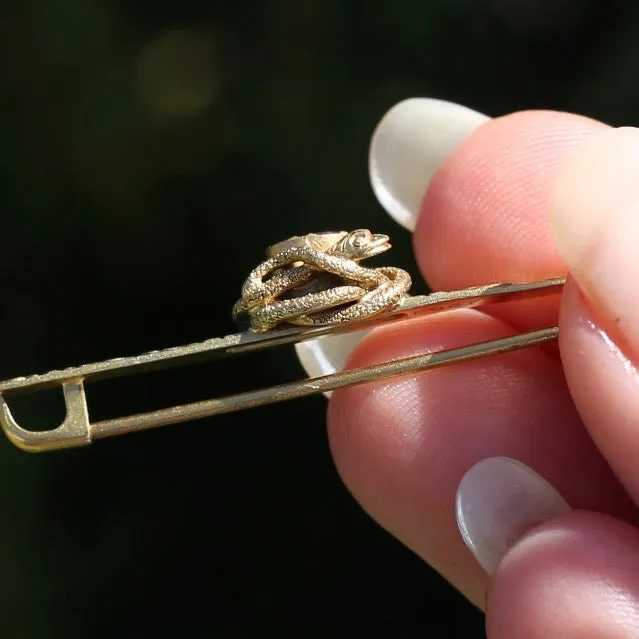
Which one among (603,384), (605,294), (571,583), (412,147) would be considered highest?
(412,147)

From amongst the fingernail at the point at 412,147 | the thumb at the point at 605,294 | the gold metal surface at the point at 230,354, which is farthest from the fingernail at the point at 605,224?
the fingernail at the point at 412,147

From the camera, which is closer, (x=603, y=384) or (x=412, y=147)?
(x=603, y=384)

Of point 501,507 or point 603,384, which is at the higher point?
point 603,384

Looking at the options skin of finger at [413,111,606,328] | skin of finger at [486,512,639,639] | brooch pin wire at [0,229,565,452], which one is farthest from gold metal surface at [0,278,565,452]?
skin of finger at [486,512,639,639]

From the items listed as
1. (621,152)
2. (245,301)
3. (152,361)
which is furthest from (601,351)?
(152,361)

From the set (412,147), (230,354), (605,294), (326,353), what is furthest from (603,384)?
(412,147)

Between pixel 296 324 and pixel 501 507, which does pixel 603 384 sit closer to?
pixel 501 507

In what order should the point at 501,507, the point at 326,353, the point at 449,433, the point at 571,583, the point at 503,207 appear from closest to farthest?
the point at 571,583 → the point at 501,507 → the point at 449,433 → the point at 503,207 → the point at 326,353
